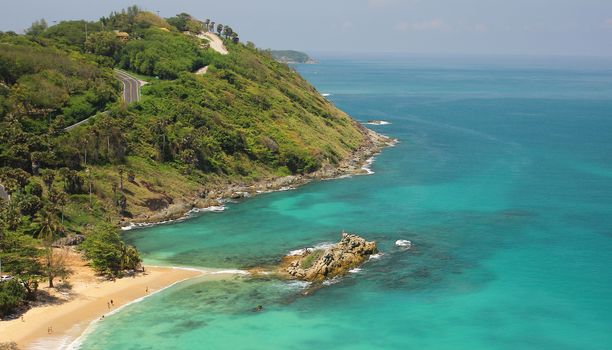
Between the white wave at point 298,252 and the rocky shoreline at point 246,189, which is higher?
the rocky shoreline at point 246,189

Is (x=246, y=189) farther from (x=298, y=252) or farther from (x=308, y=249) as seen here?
(x=308, y=249)

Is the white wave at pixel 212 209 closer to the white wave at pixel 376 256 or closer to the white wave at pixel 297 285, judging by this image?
the white wave at pixel 376 256

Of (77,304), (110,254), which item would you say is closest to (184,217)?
(110,254)

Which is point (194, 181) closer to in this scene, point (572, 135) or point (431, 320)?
point (431, 320)

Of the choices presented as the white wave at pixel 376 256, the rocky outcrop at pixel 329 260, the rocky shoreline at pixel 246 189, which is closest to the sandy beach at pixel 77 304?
the rocky outcrop at pixel 329 260

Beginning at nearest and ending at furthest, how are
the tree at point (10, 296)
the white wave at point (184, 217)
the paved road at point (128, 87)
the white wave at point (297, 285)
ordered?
the tree at point (10, 296) < the white wave at point (297, 285) < the white wave at point (184, 217) < the paved road at point (128, 87)
